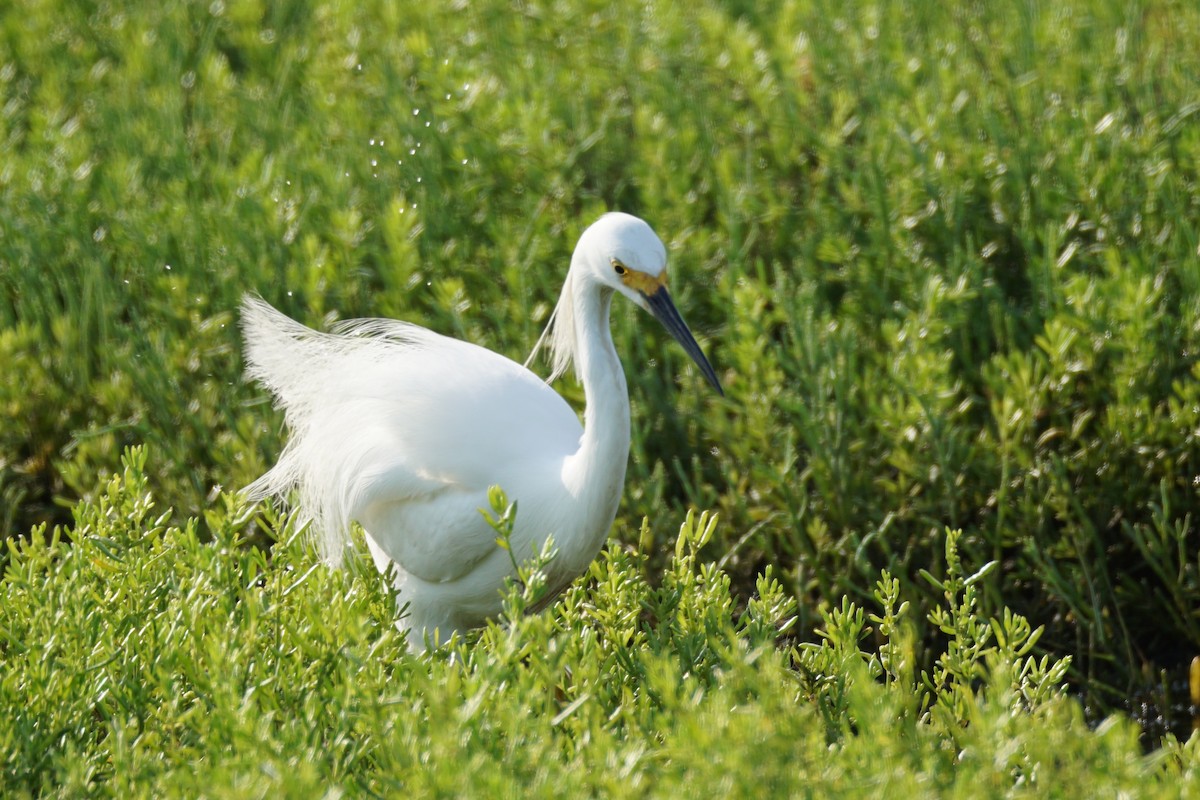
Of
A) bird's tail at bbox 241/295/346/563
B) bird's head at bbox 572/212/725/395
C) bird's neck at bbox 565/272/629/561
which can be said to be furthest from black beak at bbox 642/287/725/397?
bird's tail at bbox 241/295/346/563

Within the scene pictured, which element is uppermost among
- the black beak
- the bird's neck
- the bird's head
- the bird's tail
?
the bird's head

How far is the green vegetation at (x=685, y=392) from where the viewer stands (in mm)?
1953

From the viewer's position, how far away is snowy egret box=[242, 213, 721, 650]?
2613 millimetres

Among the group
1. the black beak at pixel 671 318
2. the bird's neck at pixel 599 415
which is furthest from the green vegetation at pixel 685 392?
the black beak at pixel 671 318

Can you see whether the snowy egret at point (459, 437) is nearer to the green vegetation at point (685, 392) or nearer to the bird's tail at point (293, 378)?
the bird's tail at point (293, 378)

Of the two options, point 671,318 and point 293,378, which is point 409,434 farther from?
point 671,318


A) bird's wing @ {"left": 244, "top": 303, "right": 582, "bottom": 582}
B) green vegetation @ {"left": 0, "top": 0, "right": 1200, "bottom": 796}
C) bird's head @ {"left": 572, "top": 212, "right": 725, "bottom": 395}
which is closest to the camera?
green vegetation @ {"left": 0, "top": 0, "right": 1200, "bottom": 796}

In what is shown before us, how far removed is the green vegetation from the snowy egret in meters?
0.19

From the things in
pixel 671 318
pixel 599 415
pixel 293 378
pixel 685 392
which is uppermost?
pixel 671 318

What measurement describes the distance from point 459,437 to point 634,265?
59cm

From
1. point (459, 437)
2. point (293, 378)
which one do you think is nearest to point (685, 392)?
point (459, 437)

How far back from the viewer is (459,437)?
112 inches

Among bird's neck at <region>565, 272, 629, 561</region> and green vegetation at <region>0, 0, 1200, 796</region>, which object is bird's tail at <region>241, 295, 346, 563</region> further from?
bird's neck at <region>565, 272, 629, 561</region>

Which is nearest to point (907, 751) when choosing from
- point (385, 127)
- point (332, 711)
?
point (332, 711)
